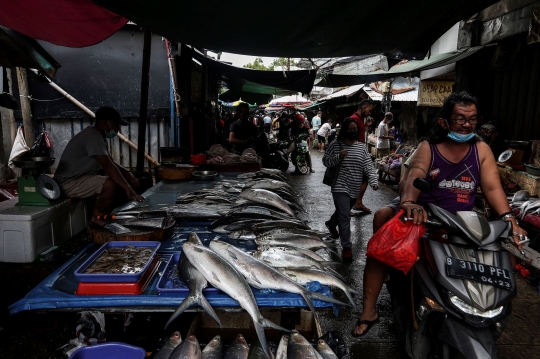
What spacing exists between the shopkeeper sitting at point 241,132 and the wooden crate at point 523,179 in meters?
6.57

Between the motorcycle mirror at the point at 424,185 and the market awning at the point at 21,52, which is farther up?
the market awning at the point at 21,52

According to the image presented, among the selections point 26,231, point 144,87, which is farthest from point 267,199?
point 144,87

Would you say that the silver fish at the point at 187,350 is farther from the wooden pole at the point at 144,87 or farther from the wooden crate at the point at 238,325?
the wooden pole at the point at 144,87

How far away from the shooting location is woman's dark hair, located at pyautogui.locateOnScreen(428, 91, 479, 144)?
2783mm

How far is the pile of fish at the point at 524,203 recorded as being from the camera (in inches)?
191

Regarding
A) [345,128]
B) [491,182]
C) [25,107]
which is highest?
[25,107]

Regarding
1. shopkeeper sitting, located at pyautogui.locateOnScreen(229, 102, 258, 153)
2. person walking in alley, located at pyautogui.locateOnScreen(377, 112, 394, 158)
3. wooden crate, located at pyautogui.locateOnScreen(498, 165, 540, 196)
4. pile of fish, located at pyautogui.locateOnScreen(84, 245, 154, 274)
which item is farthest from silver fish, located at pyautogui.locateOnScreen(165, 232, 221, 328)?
person walking in alley, located at pyautogui.locateOnScreen(377, 112, 394, 158)

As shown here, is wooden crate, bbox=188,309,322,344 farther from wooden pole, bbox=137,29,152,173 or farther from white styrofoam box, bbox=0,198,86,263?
wooden pole, bbox=137,29,152,173

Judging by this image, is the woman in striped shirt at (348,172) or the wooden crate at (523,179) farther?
the wooden crate at (523,179)

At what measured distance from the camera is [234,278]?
2305mm

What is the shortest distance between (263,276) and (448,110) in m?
1.96

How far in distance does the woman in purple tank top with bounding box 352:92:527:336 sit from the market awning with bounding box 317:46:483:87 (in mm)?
5038

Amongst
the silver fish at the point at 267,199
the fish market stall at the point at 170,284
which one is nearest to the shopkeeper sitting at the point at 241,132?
the silver fish at the point at 267,199

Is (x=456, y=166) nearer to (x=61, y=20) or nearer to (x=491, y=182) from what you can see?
(x=491, y=182)
